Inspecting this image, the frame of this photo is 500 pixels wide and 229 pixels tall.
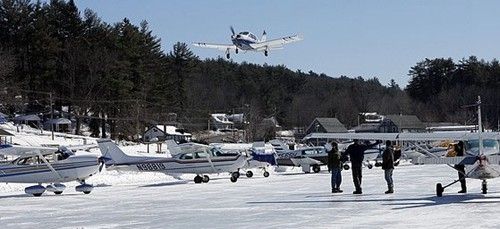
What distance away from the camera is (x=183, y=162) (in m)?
30.8

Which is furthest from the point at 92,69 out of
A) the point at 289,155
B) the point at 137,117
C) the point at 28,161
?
the point at 28,161

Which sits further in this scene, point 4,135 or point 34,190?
point 4,135

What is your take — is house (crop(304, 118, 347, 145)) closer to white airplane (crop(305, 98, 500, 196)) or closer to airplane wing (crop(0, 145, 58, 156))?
airplane wing (crop(0, 145, 58, 156))

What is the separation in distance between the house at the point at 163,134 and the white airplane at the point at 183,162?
45.2 metres

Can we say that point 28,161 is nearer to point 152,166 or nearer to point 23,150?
point 23,150

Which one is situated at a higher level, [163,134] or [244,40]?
[244,40]

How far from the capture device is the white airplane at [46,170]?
79.2ft

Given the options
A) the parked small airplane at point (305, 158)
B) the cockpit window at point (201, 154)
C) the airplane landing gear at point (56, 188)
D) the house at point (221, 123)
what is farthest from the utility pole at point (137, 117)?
the airplane landing gear at point (56, 188)

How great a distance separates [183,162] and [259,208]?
14.2m

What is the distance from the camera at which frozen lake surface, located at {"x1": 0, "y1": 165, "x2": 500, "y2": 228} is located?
13750mm

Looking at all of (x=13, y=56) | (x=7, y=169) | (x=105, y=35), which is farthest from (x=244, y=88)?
(x=7, y=169)

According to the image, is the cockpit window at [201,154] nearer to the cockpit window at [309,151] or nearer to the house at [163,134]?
the cockpit window at [309,151]

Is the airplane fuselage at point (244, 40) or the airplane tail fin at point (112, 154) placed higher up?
the airplane fuselage at point (244, 40)

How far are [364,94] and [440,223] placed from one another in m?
170
